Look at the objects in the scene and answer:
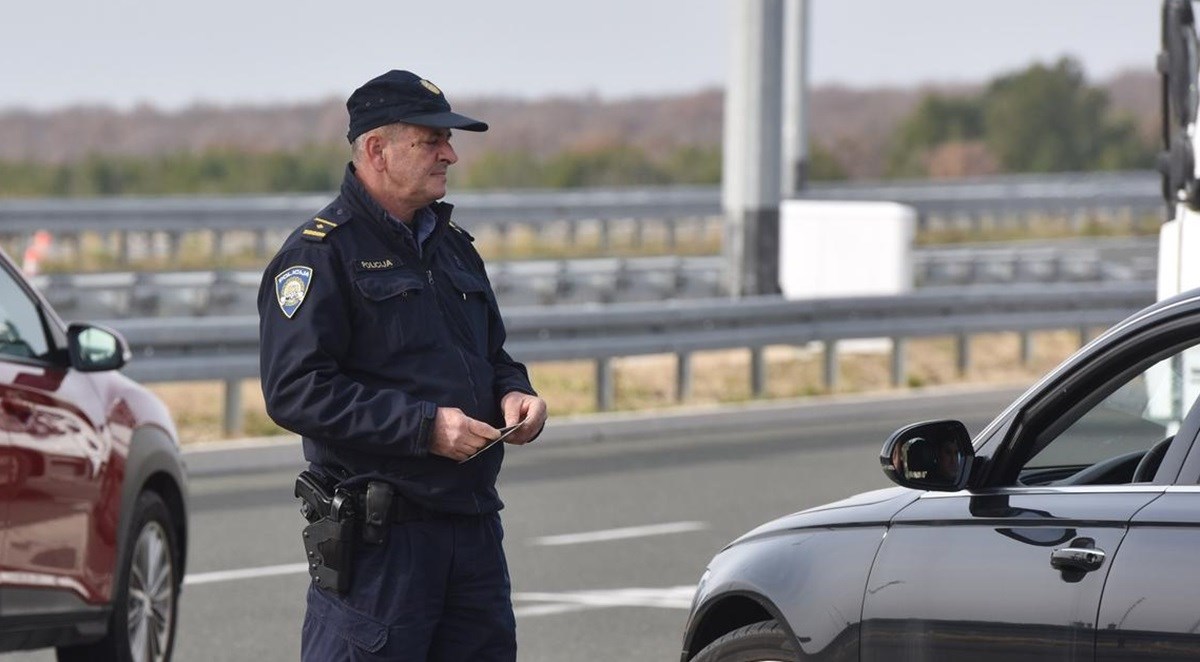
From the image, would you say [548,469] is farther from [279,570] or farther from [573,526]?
[279,570]

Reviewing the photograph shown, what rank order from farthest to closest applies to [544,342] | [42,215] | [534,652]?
[42,215] < [544,342] < [534,652]

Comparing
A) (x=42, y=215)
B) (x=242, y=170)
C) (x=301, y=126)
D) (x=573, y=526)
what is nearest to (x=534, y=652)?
(x=573, y=526)

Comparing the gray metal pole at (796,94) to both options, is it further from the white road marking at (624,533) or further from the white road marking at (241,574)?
the white road marking at (241,574)

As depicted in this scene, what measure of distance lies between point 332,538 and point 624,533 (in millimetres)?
6758

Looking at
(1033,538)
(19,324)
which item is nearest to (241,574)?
(19,324)

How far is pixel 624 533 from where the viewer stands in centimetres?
1180

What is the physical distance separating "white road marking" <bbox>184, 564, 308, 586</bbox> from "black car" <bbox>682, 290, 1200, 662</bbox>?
535cm

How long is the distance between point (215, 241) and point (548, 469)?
22.1 metres

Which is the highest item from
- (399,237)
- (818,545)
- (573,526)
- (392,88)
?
(392,88)

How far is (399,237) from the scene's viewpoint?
17.2ft

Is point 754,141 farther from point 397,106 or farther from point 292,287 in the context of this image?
point 292,287

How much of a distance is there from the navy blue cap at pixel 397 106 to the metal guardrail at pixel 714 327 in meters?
8.95

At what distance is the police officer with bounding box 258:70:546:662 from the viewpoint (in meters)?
5.07

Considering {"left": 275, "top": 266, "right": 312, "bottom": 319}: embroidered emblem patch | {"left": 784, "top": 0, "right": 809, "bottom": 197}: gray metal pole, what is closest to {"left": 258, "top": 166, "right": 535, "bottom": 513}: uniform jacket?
{"left": 275, "top": 266, "right": 312, "bottom": 319}: embroidered emblem patch
